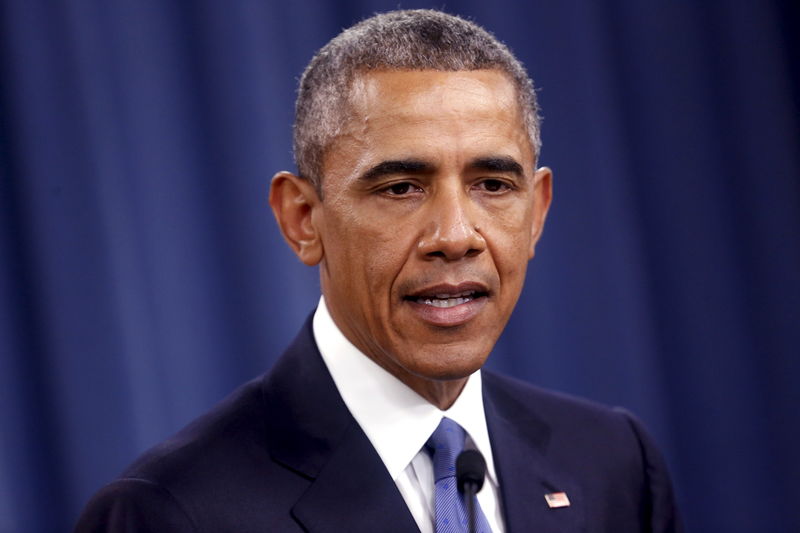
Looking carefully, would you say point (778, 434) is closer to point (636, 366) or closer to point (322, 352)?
point (636, 366)

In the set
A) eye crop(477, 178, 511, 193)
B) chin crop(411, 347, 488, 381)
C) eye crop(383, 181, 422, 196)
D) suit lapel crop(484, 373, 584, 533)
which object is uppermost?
eye crop(383, 181, 422, 196)

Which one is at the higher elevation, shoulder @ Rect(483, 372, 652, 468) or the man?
the man

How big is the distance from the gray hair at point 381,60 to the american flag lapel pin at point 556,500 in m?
0.60

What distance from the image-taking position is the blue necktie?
140cm

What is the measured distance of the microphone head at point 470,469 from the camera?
1.38 meters

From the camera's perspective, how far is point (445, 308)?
142 cm

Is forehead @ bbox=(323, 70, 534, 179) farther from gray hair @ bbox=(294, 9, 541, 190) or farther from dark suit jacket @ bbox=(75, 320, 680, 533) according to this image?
dark suit jacket @ bbox=(75, 320, 680, 533)

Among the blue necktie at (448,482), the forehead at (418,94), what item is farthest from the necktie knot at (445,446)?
the forehead at (418,94)

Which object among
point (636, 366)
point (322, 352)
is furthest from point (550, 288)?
point (322, 352)

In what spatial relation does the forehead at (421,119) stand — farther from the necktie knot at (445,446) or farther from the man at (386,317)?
the necktie knot at (445,446)

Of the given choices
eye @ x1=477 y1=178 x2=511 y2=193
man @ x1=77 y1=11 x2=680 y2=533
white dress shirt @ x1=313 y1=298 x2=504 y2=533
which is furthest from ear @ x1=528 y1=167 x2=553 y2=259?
white dress shirt @ x1=313 y1=298 x2=504 y2=533

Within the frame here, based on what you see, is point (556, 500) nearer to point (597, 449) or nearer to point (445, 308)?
point (597, 449)

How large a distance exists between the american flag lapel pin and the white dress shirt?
97 millimetres

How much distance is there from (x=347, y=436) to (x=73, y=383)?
2.86 ft
